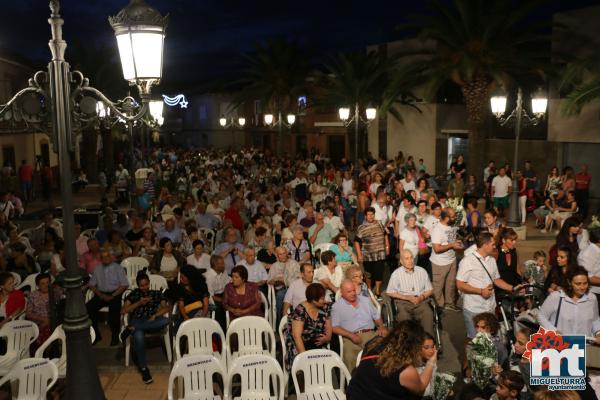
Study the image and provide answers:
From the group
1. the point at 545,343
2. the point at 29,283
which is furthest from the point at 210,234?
the point at 545,343

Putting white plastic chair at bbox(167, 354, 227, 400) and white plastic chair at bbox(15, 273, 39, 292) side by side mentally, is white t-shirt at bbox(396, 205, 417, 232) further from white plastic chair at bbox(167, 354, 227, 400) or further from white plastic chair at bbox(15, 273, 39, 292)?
white plastic chair at bbox(15, 273, 39, 292)

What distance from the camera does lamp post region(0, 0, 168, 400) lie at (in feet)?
16.0

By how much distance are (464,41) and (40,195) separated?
794 inches

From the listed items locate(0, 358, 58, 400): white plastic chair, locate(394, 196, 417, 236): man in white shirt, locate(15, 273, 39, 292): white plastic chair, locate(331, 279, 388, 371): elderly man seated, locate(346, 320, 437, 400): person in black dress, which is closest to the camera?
locate(346, 320, 437, 400): person in black dress

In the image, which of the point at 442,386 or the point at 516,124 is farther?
the point at 516,124

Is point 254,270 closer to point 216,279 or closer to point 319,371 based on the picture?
point 216,279

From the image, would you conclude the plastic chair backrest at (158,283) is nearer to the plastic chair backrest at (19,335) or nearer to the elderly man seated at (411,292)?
the plastic chair backrest at (19,335)

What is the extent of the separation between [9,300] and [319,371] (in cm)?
429

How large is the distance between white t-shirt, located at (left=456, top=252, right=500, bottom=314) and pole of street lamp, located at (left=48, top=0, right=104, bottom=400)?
4.27 meters

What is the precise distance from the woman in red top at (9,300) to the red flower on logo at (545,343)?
20.3 ft

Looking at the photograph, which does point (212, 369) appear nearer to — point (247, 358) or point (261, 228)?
point (247, 358)

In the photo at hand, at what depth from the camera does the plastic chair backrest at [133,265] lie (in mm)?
10027

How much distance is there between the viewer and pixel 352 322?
696 cm

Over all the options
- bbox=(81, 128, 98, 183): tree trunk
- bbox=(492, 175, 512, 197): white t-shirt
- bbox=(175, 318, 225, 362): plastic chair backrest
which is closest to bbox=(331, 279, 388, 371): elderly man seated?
bbox=(175, 318, 225, 362): plastic chair backrest
